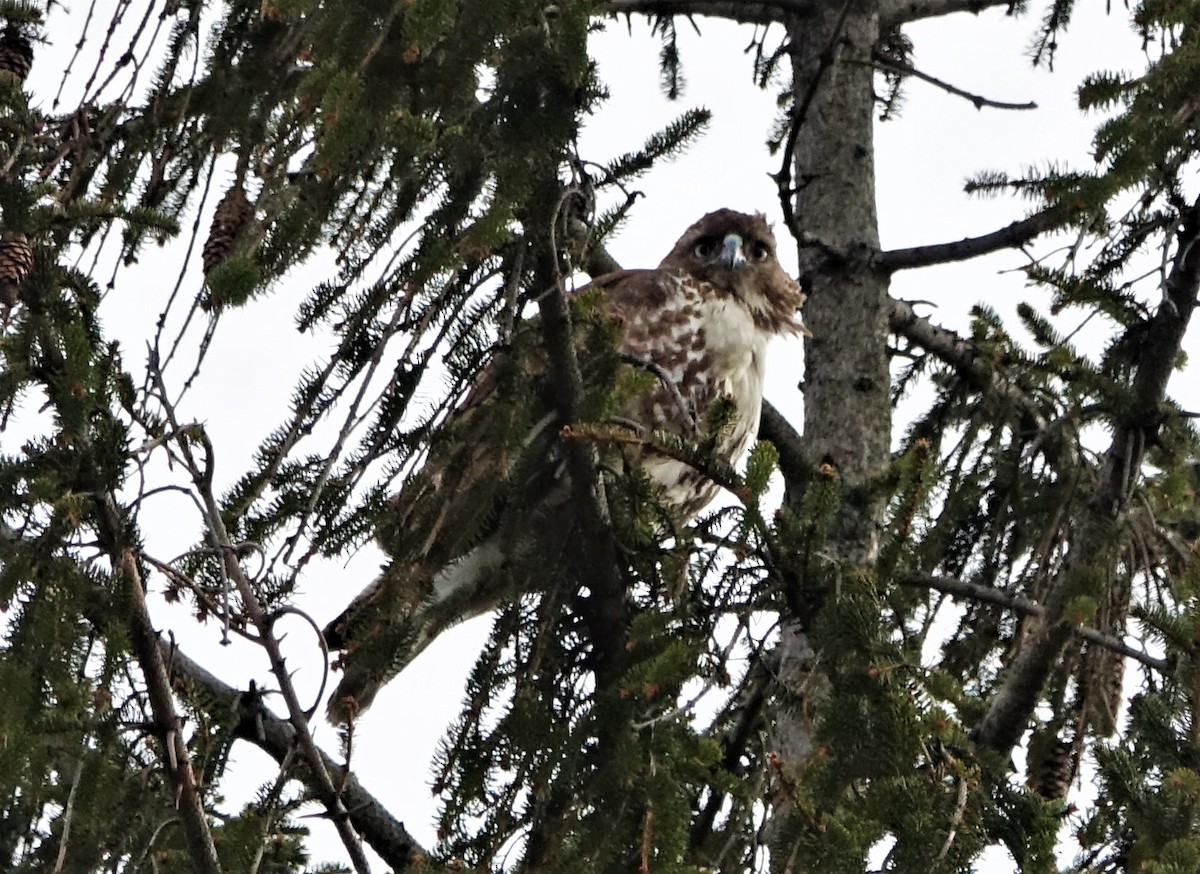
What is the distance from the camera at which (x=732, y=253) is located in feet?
18.8

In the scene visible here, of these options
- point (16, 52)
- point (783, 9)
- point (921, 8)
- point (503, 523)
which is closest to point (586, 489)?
point (503, 523)

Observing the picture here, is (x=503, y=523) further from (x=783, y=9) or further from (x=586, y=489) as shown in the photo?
(x=783, y=9)

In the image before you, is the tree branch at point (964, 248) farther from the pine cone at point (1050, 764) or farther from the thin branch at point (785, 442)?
the pine cone at point (1050, 764)

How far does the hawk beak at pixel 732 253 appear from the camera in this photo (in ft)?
18.8

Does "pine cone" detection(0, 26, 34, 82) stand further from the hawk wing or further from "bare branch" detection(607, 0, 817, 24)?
"bare branch" detection(607, 0, 817, 24)

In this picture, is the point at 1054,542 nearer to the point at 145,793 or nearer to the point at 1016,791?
the point at 1016,791

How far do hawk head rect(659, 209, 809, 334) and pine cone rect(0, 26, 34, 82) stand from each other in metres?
2.42

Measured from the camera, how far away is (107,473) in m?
2.70

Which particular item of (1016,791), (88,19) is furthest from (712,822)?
(88,19)

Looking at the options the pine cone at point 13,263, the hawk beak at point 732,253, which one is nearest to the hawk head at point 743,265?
the hawk beak at point 732,253

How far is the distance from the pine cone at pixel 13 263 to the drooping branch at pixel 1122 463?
7.28 ft

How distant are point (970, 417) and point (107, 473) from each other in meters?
3.22

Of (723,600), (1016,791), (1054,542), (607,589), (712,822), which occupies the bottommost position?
(1016,791)

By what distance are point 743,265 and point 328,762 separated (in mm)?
2274
